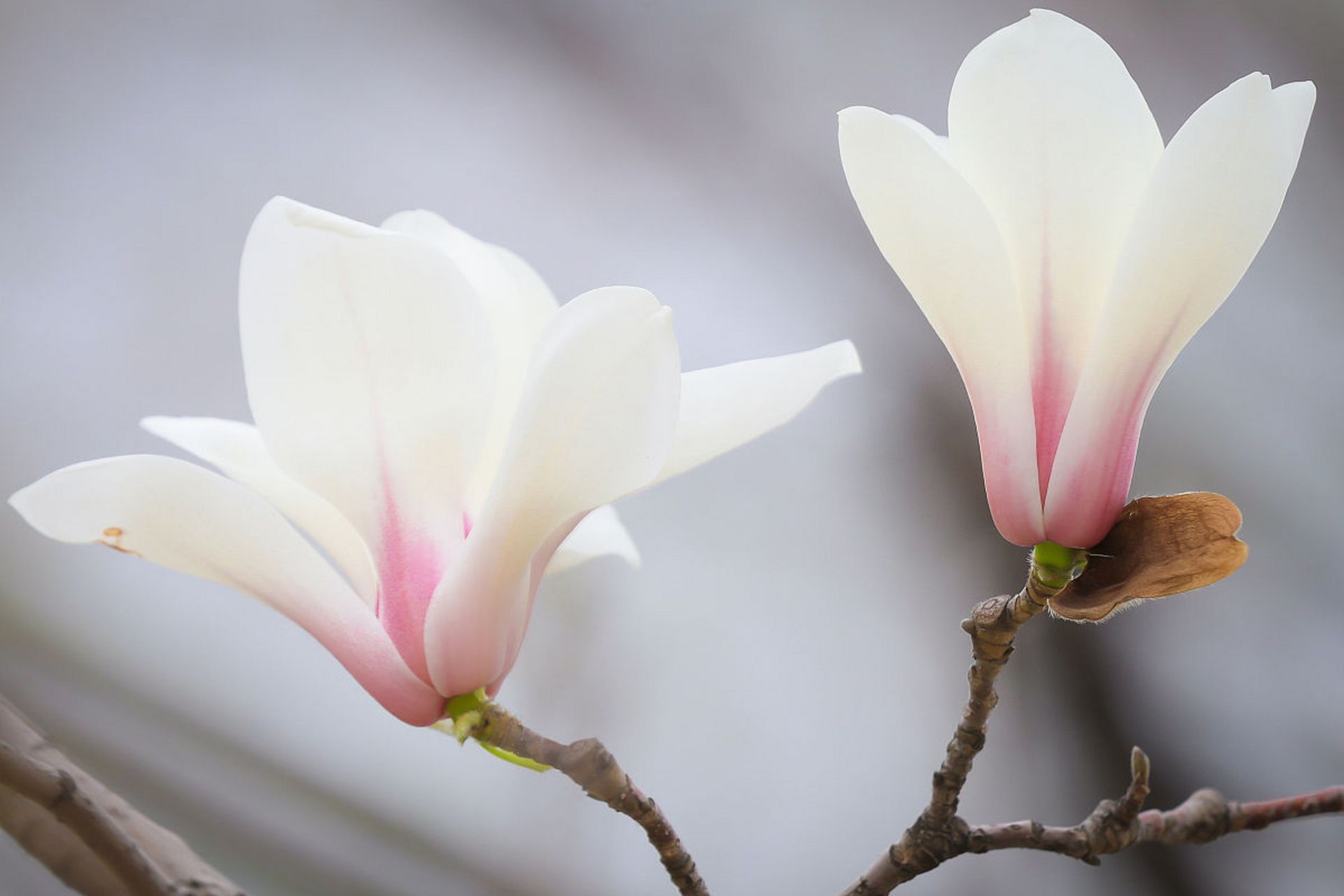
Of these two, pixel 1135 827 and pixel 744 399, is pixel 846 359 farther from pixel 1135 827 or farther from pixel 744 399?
pixel 1135 827

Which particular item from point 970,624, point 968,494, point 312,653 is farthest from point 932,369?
point 970,624

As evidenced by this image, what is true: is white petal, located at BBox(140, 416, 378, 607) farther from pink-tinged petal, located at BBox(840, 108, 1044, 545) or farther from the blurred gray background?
the blurred gray background

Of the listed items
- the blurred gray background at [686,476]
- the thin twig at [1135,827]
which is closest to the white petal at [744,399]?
the thin twig at [1135,827]

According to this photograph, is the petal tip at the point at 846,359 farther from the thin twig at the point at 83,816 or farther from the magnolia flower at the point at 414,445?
the thin twig at the point at 83,816

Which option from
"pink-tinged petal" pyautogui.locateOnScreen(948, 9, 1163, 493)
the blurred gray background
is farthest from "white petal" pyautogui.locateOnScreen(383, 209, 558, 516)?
the blurred gray background

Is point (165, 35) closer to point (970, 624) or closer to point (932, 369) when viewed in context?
point (932, 369)

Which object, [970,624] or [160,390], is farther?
[160,390]
